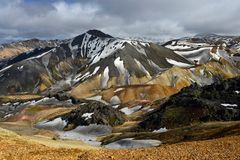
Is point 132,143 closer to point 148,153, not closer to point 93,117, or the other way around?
point 148,153

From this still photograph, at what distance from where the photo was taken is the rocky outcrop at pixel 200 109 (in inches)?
5527

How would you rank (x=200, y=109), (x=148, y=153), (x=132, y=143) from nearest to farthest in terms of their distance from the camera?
(x=148, y=153) < (x=132, y=143) < (x=200, y=109)

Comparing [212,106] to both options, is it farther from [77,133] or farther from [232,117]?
[77,133]

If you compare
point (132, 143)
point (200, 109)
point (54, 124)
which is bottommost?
point (54, 124)

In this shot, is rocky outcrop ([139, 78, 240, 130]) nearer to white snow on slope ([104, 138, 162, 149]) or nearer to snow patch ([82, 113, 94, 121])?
snow patch ([82, 113, 94, 121])

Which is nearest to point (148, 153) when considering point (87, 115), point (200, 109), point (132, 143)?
point (132, 143)

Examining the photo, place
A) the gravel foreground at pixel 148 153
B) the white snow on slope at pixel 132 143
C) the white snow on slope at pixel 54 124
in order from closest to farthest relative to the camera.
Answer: the gravel foreground at pixel 148 153, the white snow on slope at pixel 132 143, the white snow on slope at pixel 54 124

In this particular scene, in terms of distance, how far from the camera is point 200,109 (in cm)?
14662

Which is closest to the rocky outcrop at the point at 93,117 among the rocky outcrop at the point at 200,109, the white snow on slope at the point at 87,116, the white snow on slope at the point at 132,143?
the white snow on slope at the point at 87,116

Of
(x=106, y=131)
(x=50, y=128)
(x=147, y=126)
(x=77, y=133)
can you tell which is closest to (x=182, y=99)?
(x=147, y=126)

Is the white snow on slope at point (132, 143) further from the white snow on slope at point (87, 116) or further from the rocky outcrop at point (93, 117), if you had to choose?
the white snow on slope at point (87, 116)

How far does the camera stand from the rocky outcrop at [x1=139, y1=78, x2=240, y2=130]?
14038cm

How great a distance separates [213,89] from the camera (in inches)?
6900

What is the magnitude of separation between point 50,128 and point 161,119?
5913cm
